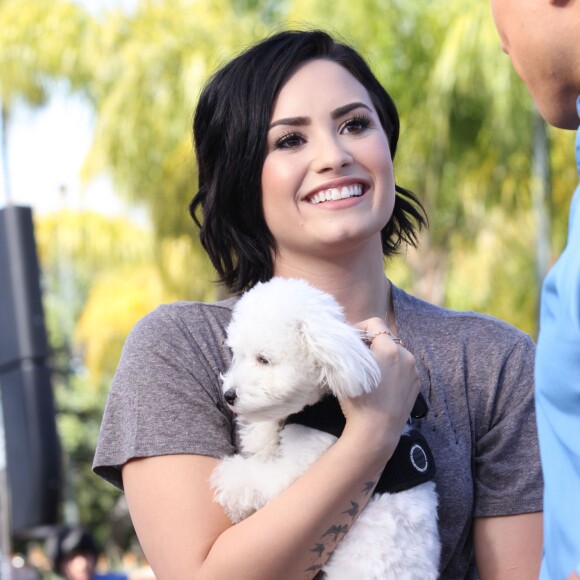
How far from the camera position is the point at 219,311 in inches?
104

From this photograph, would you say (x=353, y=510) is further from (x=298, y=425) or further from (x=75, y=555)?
(x=75, y=555)

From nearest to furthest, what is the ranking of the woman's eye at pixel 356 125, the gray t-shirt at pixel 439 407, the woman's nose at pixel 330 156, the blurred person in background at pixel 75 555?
the gray t-shirt at pixel 439 407 < the woman's nose at pixel 330 156 < the woman's eye at pixel 356 125 < the blurred person in background at pixel 75 555

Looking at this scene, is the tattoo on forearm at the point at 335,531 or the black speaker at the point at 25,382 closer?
the tattoo on forearm at the point at 335,531

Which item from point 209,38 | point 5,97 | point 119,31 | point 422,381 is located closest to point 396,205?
point 422,381

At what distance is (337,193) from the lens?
2.59m

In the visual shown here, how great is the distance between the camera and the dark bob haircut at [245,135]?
8.99 ft

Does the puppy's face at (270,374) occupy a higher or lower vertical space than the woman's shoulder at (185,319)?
lower

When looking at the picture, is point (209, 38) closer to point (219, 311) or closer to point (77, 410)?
point (219, 311)

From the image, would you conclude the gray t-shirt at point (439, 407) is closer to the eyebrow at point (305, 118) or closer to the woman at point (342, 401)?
the woman at point (342, 401)

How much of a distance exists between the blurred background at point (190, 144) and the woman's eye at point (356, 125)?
30.0ft

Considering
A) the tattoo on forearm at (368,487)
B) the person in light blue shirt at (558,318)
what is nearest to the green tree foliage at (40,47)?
the tattoo on forearm at (368,487)

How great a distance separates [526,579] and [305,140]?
1226mm

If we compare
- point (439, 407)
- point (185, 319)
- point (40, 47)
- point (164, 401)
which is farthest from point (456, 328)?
point (40, 47)

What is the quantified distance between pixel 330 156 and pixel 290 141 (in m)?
0.16
